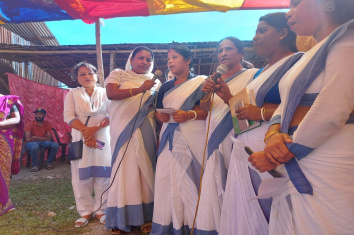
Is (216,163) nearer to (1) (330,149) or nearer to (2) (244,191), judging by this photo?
(2) (244,191)

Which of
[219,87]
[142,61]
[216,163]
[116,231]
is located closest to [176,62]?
[142,61]

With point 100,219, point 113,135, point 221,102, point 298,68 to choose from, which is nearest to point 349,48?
point 298,68

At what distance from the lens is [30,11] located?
373 cm

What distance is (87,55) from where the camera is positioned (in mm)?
7723

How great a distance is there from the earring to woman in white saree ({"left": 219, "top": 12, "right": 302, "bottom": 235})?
0.38 meters

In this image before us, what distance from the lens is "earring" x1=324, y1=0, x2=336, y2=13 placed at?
104cm

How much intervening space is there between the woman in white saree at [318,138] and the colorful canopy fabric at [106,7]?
105 inches

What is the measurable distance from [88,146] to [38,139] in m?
5.03

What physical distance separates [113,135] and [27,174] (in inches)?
183

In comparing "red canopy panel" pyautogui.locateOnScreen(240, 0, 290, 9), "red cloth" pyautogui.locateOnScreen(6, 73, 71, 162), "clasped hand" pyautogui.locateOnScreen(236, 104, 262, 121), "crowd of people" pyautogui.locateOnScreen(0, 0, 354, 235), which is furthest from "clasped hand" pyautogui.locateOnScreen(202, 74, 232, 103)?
"red cloth" pyautogui.locateOnScreen(6, 73, 71, 162)

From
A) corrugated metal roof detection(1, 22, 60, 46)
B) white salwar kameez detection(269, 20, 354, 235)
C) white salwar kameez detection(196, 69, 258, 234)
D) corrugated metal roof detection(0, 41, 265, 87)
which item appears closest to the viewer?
white salwar kameez detection(269, 20, 354, 235)

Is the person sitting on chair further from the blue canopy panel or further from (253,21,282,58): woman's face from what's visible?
(253,21,282,58): woman's face

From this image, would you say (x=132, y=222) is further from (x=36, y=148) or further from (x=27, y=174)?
(x=36, y=148)

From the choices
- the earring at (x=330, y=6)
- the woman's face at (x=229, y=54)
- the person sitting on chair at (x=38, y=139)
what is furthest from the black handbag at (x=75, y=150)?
the person sitting on chair at (x=38, y=139)
